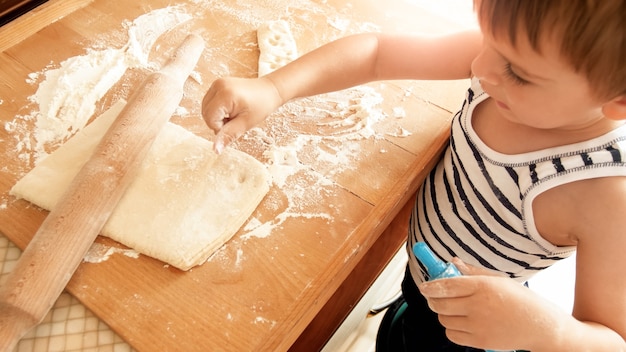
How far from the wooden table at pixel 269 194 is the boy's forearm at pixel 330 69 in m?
0.05

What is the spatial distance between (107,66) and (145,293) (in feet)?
1.31

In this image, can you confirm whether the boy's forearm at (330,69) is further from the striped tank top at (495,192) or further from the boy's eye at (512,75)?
the boy's eye at (512,75)

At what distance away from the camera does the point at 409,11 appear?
96 cm

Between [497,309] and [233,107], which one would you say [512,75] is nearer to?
[497,309]

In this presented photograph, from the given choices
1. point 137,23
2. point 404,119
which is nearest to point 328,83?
point 404,119

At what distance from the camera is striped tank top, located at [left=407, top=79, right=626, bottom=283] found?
574 millimetres

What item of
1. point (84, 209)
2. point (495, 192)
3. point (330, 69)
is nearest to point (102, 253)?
point (84, 209)

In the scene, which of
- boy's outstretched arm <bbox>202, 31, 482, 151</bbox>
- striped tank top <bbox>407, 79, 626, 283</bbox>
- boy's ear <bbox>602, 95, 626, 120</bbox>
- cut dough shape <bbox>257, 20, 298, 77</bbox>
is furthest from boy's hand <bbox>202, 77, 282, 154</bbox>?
boy's ear <bbox>602, 95, 626, 120</bbox>

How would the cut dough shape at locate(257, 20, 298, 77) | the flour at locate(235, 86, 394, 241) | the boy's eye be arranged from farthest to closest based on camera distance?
the cut dough shape at locate(257, 20, 298, 77) < the flour at locate(235, 86, 394, 241) < the boy's eye

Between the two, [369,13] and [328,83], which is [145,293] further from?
[369,13]

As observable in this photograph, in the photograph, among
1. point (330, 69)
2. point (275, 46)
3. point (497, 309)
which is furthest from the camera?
point (275, 46)

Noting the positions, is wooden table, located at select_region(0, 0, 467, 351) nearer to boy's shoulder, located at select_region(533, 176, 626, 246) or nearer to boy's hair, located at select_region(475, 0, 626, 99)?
boy's shoulder, located at select_region(533, 176, 626, 246)

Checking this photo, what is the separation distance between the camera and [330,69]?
2.49 feet

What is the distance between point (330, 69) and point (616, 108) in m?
0.40
